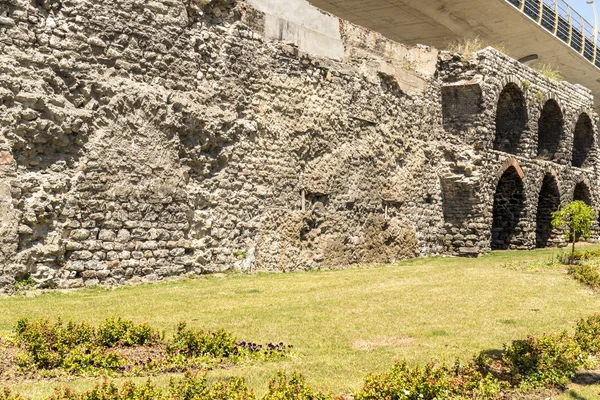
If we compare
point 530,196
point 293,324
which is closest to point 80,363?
point 293,324

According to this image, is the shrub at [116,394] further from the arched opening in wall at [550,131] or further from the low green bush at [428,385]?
the arched opening in wall at [550,131]

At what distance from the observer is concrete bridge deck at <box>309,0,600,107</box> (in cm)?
2256

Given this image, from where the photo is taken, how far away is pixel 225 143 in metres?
11.0

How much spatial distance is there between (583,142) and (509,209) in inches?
290

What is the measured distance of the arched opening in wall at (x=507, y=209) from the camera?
1855 cm

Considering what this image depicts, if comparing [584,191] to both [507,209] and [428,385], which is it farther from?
[428,385]

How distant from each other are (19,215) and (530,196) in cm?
1455

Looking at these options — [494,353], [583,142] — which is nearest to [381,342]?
[494,353]

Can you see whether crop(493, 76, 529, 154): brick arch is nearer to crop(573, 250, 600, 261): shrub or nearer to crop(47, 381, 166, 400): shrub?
crop(573, 250, 600, 261): shrub

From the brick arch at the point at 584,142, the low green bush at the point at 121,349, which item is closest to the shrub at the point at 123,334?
the low green bush at the point at 121,349

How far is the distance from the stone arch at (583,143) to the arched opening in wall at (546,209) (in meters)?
3.90

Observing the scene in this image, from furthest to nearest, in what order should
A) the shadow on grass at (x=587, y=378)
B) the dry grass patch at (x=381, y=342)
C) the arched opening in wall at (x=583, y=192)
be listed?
the arched opening in wall at (x=583, y=192) < the dry grass patch at (x=381, y=342) < the shadow on grass at (x=587, y=378)

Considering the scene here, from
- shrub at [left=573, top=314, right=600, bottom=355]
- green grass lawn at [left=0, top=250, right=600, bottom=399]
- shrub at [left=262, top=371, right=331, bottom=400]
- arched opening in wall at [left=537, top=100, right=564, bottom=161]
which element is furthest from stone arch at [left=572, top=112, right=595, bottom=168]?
shrub at [left=262, top=371, right=331, bottom=400]

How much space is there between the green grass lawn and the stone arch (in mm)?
14028
